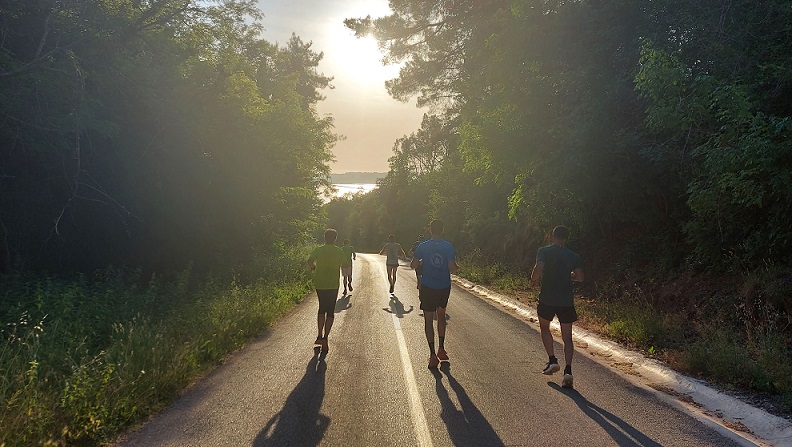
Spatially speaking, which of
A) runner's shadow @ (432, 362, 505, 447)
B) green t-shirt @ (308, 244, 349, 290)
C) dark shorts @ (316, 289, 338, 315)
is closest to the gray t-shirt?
runner's shadow @ (432, 362, 505, 447)

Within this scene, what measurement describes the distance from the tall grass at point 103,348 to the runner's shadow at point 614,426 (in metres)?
4.71

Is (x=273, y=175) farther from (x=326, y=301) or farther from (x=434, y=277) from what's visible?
(x=434, y=277)

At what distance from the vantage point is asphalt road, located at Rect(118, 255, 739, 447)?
188 inches

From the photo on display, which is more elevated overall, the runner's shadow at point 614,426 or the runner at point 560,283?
the runner at point 560,283

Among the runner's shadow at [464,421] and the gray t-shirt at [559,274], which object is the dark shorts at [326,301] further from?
the gray t-shirt at [559,274]

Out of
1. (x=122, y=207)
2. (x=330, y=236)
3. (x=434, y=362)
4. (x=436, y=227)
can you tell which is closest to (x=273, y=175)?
(x=122, y=207)

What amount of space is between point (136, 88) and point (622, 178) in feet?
39.6

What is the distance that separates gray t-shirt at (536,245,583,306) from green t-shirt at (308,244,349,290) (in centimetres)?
355

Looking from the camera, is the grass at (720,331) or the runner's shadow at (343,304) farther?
the runner's shadow at (343,304)

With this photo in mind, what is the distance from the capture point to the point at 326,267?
344 inches

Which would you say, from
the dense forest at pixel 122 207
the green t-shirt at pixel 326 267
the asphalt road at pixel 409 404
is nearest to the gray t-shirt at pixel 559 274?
the asphalt road at pixel 409 404

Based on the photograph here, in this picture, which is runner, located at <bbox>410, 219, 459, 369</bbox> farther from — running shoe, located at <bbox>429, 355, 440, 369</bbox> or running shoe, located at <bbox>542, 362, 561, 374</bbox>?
running shoe, located at <bbox>542, 362, 561, 374</bbox>

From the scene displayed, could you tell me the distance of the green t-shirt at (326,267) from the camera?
8.73 metres

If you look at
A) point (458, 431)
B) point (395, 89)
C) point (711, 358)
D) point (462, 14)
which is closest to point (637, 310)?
point (711, 358)
